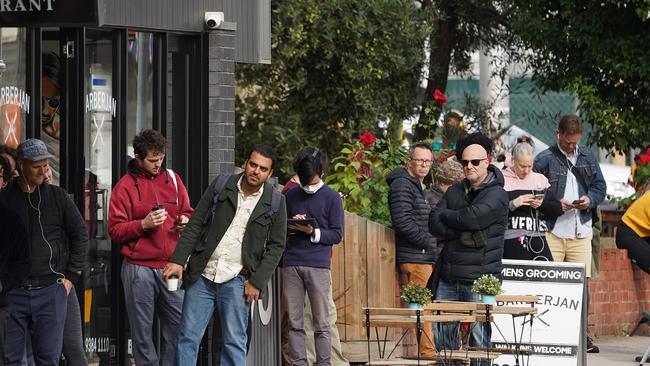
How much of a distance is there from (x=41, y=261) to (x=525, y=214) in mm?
4615

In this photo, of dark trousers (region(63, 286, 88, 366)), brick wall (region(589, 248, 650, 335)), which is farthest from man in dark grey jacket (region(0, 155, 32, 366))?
brick wall (region(589, 248, 650, 335))

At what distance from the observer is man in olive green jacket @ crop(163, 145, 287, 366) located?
1050 centimetres

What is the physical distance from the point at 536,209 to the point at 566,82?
647 cm

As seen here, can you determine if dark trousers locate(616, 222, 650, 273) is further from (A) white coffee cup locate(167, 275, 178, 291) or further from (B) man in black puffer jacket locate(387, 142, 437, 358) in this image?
(A) white coffee cup locate(167, 275, 178, 291)

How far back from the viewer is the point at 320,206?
12086 mm

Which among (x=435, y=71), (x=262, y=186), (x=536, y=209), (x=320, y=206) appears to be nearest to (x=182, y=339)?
(x=262, y=186)

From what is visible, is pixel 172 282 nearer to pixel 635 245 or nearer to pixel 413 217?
pixel 413 217

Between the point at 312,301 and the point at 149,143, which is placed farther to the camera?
the point at 312,301

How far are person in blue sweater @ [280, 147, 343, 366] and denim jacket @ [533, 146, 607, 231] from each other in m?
2.39

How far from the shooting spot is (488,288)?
11.0 m

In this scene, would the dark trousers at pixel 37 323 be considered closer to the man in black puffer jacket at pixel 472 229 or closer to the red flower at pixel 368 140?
the man in black puffer jacket at pixel 472 229

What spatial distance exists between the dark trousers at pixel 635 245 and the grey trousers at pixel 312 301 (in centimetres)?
244

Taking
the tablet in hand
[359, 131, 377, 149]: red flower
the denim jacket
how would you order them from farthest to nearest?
[359, 131, 377, 149]: red flower → the denim jacket → the tablet in hand

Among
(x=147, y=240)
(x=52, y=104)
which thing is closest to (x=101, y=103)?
(x=52, y=104)
